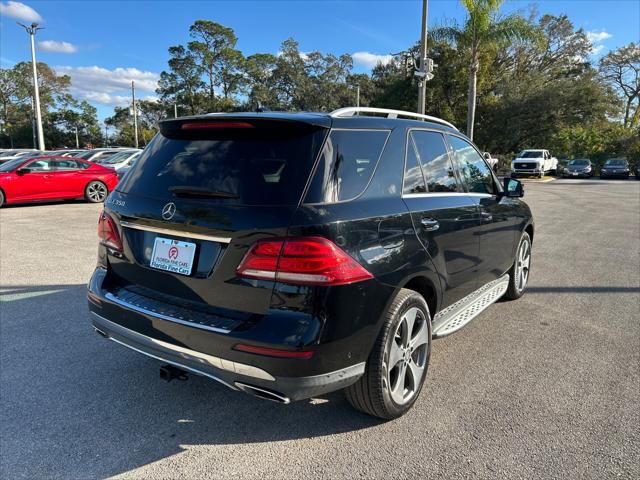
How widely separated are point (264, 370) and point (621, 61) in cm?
6661

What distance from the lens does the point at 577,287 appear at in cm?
585

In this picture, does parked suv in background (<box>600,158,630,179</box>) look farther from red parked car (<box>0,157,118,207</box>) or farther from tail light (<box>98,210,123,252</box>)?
tail light (<box>98,210,123,252</box>)

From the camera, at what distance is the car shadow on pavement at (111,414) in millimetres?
2543

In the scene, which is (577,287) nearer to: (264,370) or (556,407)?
(556,407)

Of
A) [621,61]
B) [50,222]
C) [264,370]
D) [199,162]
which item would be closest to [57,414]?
[264,370]

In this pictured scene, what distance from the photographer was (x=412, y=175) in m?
3.13

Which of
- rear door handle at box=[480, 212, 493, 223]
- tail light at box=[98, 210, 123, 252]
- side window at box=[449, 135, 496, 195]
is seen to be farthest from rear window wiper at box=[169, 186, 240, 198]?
rear door handle at box=[480, 212, 493, 223]

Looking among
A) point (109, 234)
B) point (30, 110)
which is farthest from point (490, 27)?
point (30, 110)

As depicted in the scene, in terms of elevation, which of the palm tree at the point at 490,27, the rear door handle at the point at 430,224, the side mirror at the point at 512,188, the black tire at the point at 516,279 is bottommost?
the black tire at the point at 516,279

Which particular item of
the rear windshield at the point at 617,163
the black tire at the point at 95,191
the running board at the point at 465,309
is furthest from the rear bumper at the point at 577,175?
the running board at the point at 465,309

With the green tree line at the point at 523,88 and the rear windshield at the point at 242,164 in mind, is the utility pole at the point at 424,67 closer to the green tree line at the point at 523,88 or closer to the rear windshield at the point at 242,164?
the green tree line at the point at 523,88

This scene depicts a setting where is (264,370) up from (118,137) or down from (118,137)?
down

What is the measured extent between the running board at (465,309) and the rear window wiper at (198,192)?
176 cm

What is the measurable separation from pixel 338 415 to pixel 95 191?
1347 cm
